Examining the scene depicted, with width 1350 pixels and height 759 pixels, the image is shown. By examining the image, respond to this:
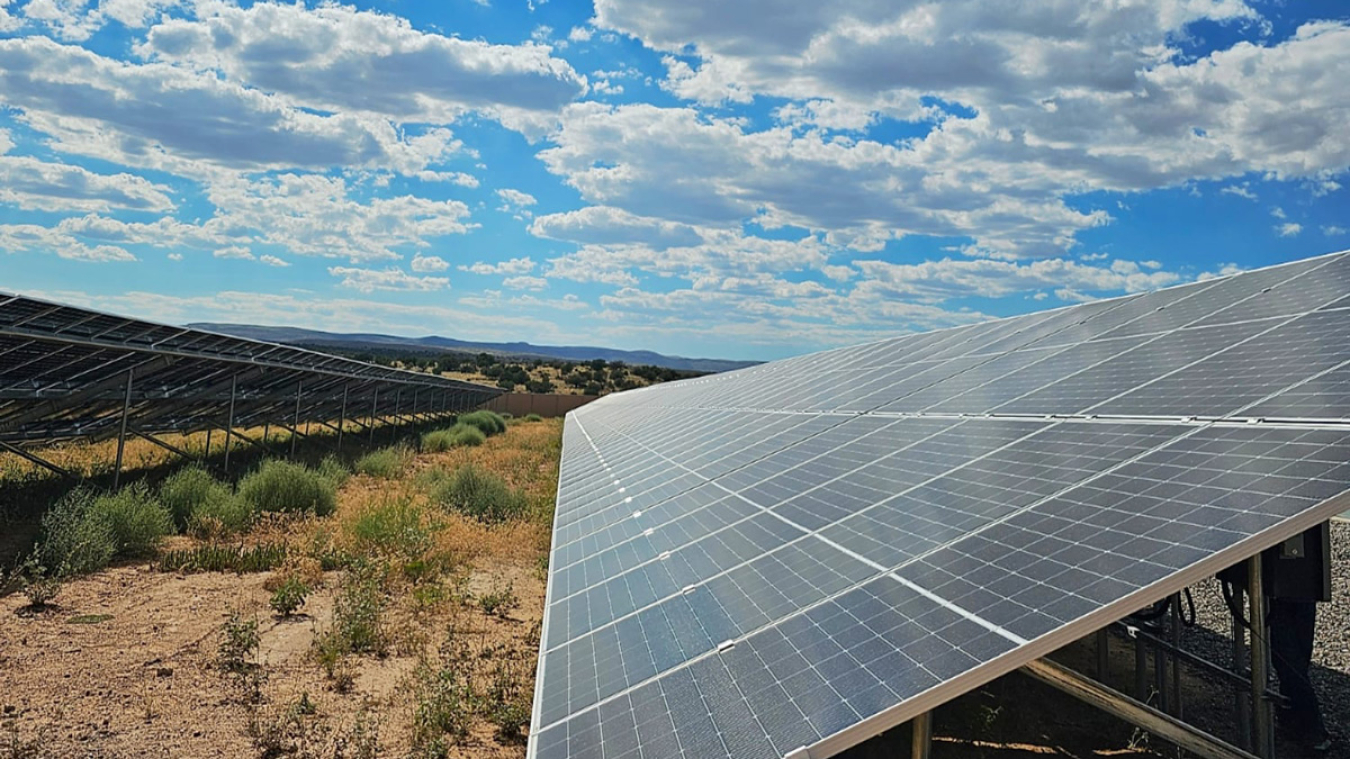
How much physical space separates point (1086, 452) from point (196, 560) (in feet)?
48.6

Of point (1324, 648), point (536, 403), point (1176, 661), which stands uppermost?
point (1176, 661)

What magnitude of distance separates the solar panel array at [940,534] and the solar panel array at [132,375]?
1138 centimetres

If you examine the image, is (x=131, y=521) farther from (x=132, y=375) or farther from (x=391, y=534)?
(x=132, y=375)

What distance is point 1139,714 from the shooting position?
4.41 metres

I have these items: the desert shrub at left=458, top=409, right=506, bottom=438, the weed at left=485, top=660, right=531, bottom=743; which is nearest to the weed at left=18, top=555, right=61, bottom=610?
the weed at left=485, top=660, right=531, bottom=743

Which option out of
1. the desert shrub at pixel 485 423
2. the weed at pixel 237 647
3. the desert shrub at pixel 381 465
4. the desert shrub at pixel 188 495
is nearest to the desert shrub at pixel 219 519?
the desert shrub at pixel 188 495

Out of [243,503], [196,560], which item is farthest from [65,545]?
[243,503]

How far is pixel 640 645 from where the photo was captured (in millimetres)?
5250

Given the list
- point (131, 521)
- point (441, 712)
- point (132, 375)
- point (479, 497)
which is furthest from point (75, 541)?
point (479, 497)

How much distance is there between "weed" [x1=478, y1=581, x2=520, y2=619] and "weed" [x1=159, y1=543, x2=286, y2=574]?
445 cm

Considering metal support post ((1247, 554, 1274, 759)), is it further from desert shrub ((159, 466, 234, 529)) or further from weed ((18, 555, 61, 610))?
desert shrub ((159, 466, 234, 529))

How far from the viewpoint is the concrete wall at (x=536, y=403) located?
267 feet

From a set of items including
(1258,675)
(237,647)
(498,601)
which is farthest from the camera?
(498,601)

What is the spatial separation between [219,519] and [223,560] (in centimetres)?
350
